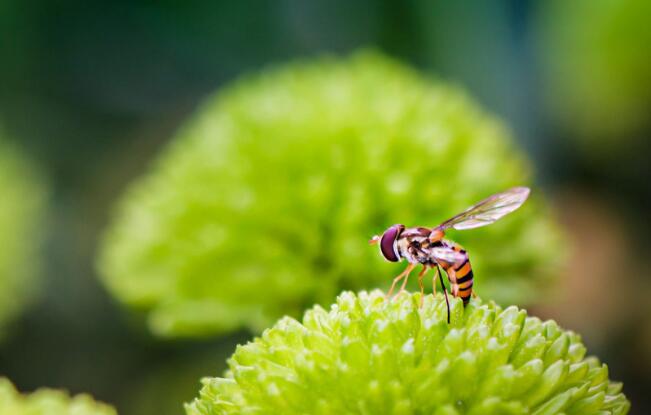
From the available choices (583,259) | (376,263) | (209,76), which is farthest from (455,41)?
(376,263)

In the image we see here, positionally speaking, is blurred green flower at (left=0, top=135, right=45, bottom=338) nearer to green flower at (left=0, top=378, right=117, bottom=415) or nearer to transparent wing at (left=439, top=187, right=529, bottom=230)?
green flower at (left=0, top=378, right=117, bottom=415)

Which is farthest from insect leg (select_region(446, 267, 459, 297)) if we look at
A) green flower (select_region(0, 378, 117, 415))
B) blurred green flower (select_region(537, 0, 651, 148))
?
blurred green flower (select_region(537, 0, 651, 148))

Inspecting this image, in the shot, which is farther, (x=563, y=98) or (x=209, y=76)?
(x=209, y=76)

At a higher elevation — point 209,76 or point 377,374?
point 209,76

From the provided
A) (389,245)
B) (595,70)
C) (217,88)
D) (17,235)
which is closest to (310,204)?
(389,245)

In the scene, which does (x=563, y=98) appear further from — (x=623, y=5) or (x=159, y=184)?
(x=159, y=184)

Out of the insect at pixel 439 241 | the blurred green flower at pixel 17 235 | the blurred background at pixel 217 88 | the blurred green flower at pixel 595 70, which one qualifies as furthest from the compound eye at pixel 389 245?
the blurred green flower at pixel 595 70
